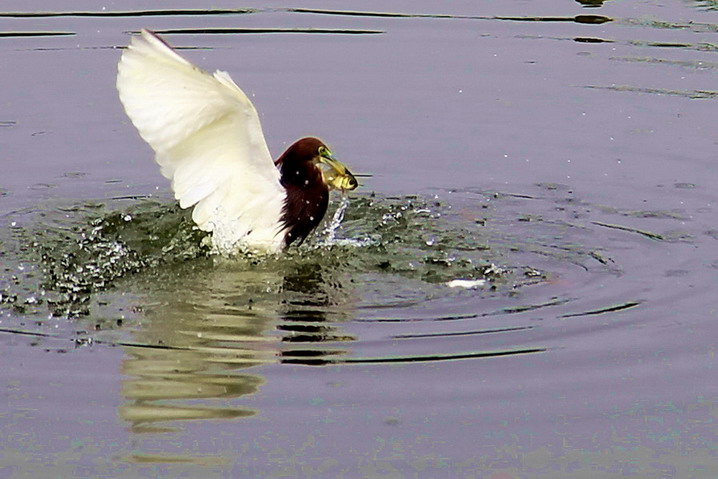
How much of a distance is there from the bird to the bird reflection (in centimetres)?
21

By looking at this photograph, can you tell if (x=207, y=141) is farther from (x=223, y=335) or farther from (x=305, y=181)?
(x=223, y=335)

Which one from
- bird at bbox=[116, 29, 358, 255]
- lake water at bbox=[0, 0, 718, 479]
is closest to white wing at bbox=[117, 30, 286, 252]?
bird at bbox=[116, 29, 358, 255]

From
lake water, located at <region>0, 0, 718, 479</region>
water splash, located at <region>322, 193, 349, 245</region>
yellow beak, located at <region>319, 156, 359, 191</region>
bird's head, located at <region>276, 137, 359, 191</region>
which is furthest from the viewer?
water splash, located at <region>322, 193, 349, 245</region>

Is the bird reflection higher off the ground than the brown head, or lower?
lower

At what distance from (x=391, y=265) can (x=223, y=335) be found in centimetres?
120

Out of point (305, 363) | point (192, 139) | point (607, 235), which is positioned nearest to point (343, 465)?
point (305, 363)

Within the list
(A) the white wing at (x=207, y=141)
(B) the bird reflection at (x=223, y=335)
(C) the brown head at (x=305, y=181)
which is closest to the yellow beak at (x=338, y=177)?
(C) the brown head at (x=305, y=181)

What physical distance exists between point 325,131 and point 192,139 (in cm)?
231

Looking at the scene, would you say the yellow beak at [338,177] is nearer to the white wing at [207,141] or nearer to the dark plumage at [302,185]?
the dark plumage at [302,185]

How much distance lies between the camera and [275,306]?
5.73 metres

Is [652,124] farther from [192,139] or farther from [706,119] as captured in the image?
[192,139]

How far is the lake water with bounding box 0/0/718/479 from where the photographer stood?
4461 mm

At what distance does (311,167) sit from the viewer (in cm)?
651

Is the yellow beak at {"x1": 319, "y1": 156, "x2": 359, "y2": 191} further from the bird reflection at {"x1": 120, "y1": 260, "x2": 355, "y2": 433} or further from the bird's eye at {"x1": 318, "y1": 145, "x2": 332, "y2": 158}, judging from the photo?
the bird reflection at {"x1": 120, "y1": 260, "x2": 355, "y2": 433}
